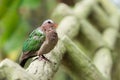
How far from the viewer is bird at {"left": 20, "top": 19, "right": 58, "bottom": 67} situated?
882 mm

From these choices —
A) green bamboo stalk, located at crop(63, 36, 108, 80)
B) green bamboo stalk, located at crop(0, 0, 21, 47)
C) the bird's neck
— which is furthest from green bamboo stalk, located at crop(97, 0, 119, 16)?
the bird's neck

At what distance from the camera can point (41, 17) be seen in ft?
7.13

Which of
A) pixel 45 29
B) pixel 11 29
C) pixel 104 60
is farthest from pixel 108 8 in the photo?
pixel 45 29

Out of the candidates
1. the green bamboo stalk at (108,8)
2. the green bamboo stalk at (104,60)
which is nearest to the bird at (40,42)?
the green bamboo stalk at (104,60)

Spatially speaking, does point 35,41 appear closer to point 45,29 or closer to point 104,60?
point 45,29

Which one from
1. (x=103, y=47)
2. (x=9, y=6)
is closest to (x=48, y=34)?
(x=103, y=47)

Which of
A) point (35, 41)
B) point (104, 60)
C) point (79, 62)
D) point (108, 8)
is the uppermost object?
point (108, 8)

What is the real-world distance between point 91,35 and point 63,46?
1.75 feet

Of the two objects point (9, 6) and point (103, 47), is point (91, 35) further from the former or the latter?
point (9, 6)

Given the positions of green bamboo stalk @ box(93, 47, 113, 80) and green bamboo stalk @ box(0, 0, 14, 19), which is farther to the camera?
green bamboo stalk @ box(0, 0, 14, 19)

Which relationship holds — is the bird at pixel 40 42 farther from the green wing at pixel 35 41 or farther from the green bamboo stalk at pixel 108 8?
the green bamboo stalk at pixel 108 8

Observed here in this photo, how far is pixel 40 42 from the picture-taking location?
0.88 meters

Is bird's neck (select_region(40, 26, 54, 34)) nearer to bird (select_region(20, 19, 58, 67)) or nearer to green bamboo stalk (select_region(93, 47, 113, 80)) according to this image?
bird (select_region(20, 19, 58, 67))

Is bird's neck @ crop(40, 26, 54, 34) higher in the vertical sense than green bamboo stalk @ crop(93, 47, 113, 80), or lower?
lower
